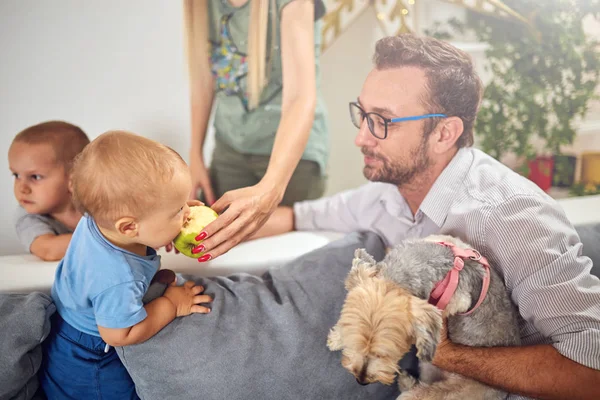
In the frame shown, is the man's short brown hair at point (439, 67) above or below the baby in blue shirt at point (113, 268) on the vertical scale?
above

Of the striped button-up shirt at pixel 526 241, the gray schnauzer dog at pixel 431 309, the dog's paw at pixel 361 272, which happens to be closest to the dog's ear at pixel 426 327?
the gray schnauzer dog at pixel 431 309

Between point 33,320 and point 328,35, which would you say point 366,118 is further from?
point 33,320

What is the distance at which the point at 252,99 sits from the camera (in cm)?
142

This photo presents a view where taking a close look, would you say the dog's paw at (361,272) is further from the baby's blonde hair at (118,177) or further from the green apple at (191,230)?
the baby's blonde hair at (118,177)

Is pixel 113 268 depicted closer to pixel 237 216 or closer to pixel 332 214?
pixel 237 216

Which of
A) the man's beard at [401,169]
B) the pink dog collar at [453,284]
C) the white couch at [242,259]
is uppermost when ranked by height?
the man's beard at [401,169]

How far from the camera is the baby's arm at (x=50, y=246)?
132 cm

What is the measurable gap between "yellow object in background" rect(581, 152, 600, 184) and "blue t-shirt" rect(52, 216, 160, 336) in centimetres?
145

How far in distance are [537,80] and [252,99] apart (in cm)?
94

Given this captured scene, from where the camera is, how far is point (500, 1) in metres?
1.58

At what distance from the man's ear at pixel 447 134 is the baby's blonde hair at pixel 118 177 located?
697 mm

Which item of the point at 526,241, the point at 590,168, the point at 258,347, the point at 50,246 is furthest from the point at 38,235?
the point at 590,168

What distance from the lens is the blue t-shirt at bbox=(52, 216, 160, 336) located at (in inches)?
43.3

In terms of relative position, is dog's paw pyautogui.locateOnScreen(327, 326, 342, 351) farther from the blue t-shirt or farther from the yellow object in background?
the yellow object in background
